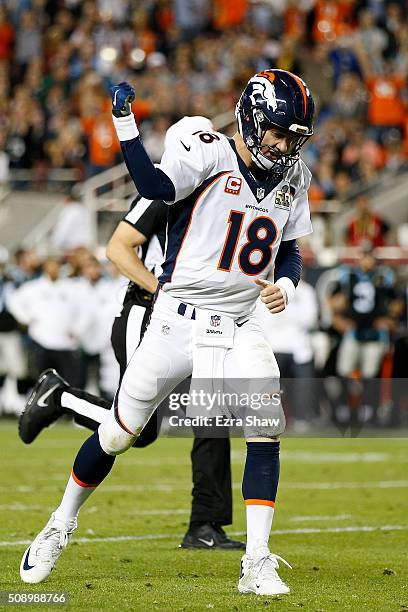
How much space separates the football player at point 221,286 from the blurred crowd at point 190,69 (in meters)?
10.5

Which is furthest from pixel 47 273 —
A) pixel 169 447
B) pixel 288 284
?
pixel 288 284

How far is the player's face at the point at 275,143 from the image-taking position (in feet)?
17.1

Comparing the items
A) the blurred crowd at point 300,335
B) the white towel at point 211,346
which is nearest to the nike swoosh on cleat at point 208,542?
the white towel at point 211,346

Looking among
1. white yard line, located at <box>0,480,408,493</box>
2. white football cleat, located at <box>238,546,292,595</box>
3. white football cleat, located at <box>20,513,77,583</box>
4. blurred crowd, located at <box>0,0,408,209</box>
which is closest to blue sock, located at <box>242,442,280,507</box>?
white football cleat, located at <box>238,546,292,595</box>

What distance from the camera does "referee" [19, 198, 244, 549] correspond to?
6199mm

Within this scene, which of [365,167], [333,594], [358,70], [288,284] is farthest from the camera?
[358,70]

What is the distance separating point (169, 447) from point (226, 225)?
6931mm

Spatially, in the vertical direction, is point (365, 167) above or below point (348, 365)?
above

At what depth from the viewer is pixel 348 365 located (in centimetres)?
1415

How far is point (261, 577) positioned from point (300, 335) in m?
8.95

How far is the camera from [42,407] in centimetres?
668

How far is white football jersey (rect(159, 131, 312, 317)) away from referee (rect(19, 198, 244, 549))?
2.69ft

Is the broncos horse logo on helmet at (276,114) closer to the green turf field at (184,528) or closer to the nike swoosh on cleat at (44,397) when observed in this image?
the green turf field at (184,528)

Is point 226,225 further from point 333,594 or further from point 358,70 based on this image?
point 358,70
